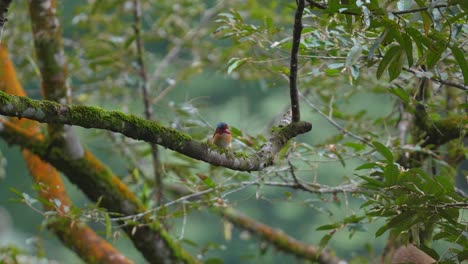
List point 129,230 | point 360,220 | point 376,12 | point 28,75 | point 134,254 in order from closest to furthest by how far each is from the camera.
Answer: point 376,12 < point 360,220 < point 129,230 < point 28,75 < point 134,254

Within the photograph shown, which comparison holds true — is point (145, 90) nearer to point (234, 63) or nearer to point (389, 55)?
point (234, 63)

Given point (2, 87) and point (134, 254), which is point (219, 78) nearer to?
point (134, 254)

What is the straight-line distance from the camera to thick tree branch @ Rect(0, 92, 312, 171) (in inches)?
60.7

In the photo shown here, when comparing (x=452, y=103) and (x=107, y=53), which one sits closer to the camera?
(x=452, y=103)

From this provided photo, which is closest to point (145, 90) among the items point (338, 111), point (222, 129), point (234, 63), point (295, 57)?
point (338, 111)

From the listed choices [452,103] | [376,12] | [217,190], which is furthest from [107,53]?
[376,12]

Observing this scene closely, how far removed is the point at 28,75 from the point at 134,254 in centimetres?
557

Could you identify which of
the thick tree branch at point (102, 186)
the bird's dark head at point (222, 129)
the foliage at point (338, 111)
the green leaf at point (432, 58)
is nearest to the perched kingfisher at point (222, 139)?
the bird's dark head at point (222, 129)

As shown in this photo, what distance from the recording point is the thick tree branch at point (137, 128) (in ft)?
5.06

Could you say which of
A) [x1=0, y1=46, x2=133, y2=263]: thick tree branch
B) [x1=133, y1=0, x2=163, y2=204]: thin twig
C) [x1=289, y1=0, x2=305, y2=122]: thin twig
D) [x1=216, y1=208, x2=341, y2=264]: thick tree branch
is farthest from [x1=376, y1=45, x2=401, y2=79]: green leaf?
[x1=216, y1=208, x2=341, y2=264]: thick tree branch

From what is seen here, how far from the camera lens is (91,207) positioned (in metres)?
2.67

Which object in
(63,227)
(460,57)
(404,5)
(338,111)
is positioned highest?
(404,5)

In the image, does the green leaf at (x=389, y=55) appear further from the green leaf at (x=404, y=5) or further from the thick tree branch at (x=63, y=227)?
the thick tree branch at (x=63, y=227)

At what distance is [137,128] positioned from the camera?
65.6 inches
